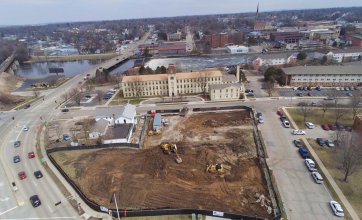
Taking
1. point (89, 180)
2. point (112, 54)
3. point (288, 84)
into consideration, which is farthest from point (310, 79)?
point (112, 54)

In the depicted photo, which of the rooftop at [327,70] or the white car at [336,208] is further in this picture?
the rooftop at [327,70]

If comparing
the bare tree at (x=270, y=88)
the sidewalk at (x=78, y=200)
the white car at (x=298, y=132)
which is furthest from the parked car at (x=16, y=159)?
the bare tree at (x=270, y=88)

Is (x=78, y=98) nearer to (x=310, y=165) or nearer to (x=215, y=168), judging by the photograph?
(x=215, y=168)

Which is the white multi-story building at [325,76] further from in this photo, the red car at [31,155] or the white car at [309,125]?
the red car at [31,155]

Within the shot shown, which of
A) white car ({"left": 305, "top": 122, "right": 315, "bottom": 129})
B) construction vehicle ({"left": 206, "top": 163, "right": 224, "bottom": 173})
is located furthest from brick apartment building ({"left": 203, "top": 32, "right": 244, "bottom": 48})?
construction vehicle ({"left": 206, "top": 163, "right": 224, "bottom": 173})

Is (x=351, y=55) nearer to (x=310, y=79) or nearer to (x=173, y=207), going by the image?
(x=310, y=79)

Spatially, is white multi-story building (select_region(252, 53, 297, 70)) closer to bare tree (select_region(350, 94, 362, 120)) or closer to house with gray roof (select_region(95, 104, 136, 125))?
bare tree (select_region(350, 94, 362, 120))

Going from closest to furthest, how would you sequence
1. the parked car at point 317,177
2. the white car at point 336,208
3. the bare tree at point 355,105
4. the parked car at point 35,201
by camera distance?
the white car at point 336,208 < the parked car at point 35,201 < the parked car at point 317,177 < the bare tree at point 355,105
